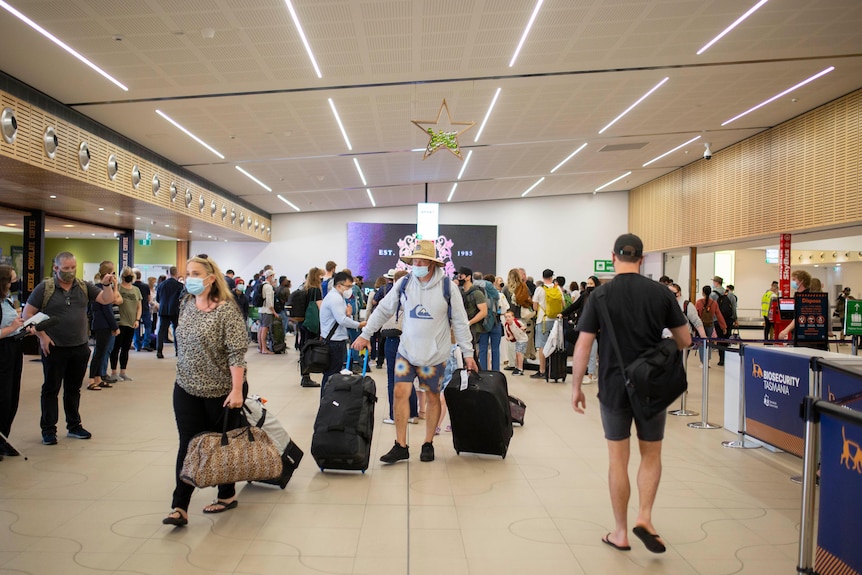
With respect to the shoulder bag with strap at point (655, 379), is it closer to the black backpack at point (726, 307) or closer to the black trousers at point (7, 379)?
the black trousers at point (7, 379)

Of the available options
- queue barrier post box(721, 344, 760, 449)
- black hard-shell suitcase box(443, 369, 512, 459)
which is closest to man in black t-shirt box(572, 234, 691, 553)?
black hard-shell suitcase box(443, 369, 512, 459)

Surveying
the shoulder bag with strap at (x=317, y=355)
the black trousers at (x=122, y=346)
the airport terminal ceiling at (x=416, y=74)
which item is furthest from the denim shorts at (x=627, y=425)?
the black trousers at (x=122, y=346)

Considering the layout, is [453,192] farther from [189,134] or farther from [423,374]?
[423,374]

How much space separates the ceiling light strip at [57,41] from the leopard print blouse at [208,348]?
493cm

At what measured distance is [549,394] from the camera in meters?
8.41

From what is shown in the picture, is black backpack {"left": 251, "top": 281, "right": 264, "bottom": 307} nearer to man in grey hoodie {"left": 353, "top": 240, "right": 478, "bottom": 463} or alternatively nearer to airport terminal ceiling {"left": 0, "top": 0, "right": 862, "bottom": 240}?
airport terminal ceiling {"left": 0, "top": 0, "right": 862, "bottom": 240}

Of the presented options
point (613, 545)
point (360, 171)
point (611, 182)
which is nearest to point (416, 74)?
point (613, 545)

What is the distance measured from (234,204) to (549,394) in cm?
1379

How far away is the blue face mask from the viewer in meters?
3.58

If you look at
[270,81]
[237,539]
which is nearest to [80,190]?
[270,81]

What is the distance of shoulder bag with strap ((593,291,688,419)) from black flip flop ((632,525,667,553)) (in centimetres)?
56

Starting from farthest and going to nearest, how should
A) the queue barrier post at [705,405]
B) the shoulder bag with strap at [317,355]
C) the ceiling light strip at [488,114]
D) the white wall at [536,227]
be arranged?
1. the white wall at [536,227]
2. the ceiling light strip at [488,114]
3. the queue barrier post at [705,405]
4. the shoulder bag with strap at [317,355]

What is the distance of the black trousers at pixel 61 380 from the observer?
17.2 ft

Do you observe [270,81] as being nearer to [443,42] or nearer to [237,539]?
[443,42]
